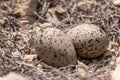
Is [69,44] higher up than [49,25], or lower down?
lower down

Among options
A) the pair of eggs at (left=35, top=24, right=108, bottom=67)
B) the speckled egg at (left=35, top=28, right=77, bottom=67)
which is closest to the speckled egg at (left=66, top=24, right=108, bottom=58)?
the pair of eggs at (left=35, top=24, right=108, bottom=67)

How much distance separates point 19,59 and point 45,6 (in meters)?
1.00

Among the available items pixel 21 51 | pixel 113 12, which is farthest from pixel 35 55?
pixel 113 12

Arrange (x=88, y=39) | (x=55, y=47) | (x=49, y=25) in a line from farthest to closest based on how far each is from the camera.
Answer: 1. (x=49, y=25)
2. (x=88, y=39)
3. (x=55, y=47)

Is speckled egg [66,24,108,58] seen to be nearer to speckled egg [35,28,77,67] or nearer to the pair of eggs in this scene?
the pair of eggs

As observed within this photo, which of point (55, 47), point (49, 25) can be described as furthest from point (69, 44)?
point (49, 25)

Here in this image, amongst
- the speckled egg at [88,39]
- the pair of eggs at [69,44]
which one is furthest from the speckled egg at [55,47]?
the speckled egg at [88,39]

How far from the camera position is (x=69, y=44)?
12.5ft

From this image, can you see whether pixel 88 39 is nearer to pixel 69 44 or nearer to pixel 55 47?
pixel 69 44

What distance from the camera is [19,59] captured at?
388cm

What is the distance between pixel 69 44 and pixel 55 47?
12 cm

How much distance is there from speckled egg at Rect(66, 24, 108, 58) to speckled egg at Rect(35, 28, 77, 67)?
11 centimetres

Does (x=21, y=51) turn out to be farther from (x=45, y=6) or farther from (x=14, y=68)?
(x=45, y=6)

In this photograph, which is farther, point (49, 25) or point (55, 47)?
point (49, 25)
